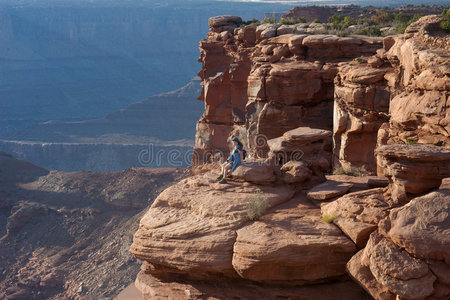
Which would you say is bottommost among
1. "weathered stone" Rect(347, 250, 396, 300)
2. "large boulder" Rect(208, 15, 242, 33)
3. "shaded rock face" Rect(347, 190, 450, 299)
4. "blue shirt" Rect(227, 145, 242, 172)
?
"weathered stone" Rect(347, 250, 396, 300)

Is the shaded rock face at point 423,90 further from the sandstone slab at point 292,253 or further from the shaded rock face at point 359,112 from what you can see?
the sandstone slab at point 292,253

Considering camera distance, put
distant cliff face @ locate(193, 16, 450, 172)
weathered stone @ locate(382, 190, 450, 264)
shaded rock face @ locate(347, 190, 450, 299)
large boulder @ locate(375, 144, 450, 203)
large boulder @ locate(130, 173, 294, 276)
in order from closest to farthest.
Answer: shaded rock face @ locate(347, 190, 450, 299), weathered stone @ locate(382, 190, 450, 264), large boulder @ locate(375, 144, 450, 203), large boulder @ locate(130, 173, 294, 276), distant cliff face @ locate(193, 16, 450, 172)

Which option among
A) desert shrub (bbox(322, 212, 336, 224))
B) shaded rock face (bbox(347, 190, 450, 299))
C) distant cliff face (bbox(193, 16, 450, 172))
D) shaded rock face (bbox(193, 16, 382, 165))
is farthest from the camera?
shaded rock face (bbox(193, 16, 382, 165))

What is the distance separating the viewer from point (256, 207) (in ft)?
42.3

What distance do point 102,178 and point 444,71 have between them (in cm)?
4416

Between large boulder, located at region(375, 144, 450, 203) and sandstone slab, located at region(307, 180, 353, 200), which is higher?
large boulder, located at region(375, 144, 450, 203)

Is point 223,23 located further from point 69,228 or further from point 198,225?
point 198,225

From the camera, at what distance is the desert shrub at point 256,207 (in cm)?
1275

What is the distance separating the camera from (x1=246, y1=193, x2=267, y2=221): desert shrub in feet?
41.8

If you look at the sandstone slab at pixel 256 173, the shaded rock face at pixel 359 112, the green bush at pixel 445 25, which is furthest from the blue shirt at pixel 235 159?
the shaded rock face at pixel 359 112

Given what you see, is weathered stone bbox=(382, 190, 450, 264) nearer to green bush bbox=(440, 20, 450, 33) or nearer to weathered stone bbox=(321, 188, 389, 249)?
weathered stone bbox=(321, 188, 389, 249)

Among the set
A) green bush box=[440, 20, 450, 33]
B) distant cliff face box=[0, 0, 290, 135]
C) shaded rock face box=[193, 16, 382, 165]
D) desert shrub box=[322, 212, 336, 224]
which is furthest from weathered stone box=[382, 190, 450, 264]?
distant cliff face box=[0, 0, 290, 135]

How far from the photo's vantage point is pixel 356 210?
12188 millimetres

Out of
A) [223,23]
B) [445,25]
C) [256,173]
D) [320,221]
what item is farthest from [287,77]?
[320,221]
